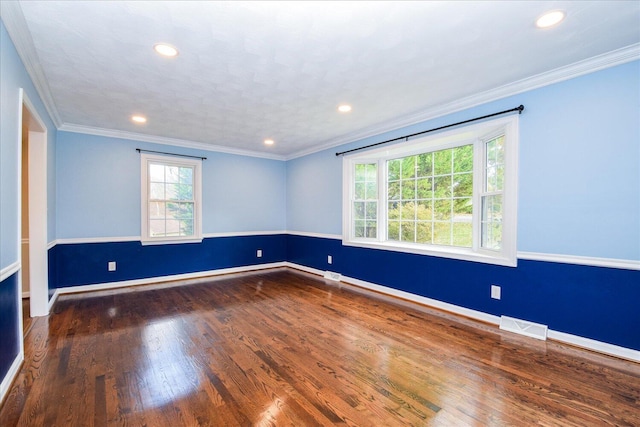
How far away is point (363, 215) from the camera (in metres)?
4.85

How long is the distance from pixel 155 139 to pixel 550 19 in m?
5.17

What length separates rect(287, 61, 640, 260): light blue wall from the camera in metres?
2.31

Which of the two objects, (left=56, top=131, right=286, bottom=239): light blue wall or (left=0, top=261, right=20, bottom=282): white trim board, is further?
(left=56, top=131, right=286, bottom=239): light blue wall

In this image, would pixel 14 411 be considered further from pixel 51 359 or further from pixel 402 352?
pixel 402 352

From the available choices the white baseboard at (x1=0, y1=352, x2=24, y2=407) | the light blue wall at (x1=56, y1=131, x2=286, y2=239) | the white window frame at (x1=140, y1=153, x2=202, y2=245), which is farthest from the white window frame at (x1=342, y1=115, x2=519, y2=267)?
the white baseboard at (x1=0, y1=352, x2=24, y2=407)

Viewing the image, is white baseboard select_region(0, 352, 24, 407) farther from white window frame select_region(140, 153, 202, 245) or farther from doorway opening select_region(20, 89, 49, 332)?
white window frame select_region(140, 153, 202, 245)

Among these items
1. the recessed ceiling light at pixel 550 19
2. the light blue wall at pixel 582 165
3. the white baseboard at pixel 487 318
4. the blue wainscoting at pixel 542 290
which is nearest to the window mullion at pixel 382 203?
the blue wainscoting at pixel 542 290

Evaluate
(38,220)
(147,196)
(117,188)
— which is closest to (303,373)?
(38,220)

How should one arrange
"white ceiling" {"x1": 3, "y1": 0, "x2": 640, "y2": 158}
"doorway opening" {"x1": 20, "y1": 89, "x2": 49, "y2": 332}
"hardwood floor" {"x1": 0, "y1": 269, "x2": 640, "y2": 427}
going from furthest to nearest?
1. "doorway opening" {"x1": 20, "y1": 89, "x2": 49, "y2": 332}
2. "white ceiling" {"x1": 3, "y1": 0, "x2": 640, "y2": 158}
3. "hardwood floor" {"x1": 0, "y1": 269, "x2": 640, "y2": 427}

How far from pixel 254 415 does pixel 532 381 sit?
1.93 m

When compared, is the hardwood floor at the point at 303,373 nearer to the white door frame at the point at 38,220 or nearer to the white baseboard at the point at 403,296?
the white baseboard at the point at 403,296

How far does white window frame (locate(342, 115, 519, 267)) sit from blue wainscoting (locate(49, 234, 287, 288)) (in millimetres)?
2087

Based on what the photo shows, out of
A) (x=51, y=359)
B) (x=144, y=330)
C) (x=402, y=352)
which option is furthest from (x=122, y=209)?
(x=402, y=352)

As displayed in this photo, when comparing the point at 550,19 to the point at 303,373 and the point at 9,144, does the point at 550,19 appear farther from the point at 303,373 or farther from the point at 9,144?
the point at 9,144
